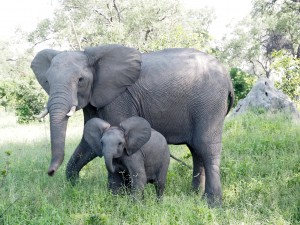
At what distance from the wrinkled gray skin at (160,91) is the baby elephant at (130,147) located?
297mm

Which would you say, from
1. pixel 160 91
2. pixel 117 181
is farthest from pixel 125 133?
pixel 160 91

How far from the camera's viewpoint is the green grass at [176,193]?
3545 millimetres

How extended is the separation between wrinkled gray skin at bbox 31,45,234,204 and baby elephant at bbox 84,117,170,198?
297mm

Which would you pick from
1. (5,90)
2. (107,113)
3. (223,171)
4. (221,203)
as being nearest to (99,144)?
(107,113)

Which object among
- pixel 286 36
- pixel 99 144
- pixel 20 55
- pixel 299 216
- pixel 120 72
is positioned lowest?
pixel 20 55

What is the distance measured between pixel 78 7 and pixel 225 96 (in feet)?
73.1

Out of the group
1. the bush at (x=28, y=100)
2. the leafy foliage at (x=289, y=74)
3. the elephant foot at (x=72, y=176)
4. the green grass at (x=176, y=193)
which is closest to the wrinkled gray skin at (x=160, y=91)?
the elephant foot at (x=72, y=176)

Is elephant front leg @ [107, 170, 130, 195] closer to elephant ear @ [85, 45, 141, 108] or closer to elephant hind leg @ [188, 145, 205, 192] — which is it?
elephant ear @ [85, 45, 141, 108]

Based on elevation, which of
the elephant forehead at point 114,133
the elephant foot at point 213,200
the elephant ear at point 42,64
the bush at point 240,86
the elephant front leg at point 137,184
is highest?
the elephant ear at point 42,64

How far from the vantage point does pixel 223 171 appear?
533cm

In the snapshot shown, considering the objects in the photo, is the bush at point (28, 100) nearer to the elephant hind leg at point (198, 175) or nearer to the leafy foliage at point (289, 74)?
the leafy foliage at point (289, 74)

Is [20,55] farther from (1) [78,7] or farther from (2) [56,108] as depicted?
(2) [56,108]

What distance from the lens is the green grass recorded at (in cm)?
354

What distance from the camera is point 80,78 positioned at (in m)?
4.05
